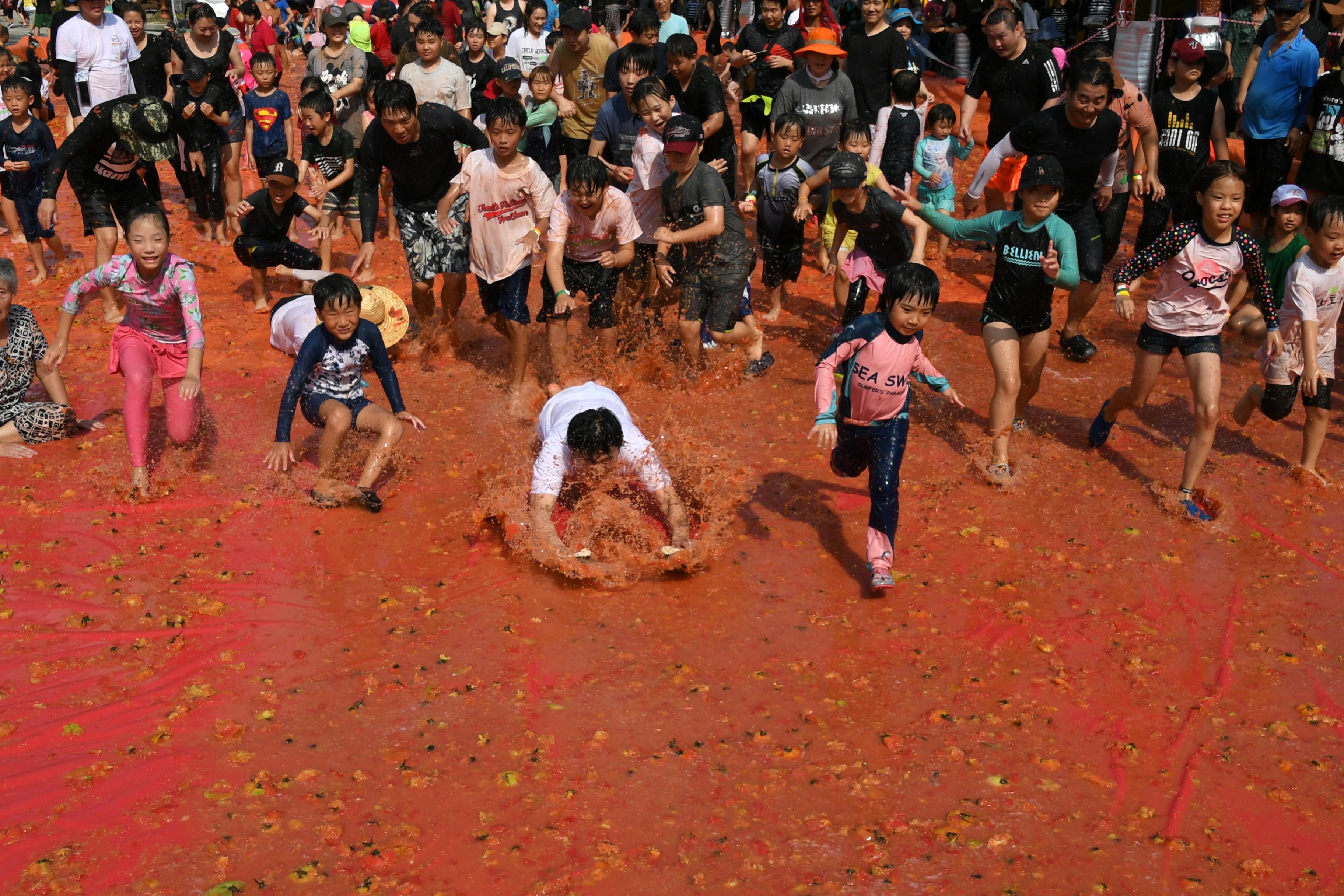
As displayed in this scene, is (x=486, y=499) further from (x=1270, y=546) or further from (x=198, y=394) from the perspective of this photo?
(x=1270, y=546)

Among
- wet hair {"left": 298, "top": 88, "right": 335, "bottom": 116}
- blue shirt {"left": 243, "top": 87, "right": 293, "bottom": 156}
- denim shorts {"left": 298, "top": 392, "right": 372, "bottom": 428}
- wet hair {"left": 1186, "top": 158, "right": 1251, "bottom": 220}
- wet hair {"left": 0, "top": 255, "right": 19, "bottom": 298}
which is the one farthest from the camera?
blue shirt {"left": 243, "top": 87, "right": 293, "bottom": 156}

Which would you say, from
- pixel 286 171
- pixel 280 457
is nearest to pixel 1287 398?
pixel 280 457

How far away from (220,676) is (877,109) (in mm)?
7992

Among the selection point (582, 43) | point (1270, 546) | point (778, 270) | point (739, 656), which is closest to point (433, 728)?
point (739, 656)

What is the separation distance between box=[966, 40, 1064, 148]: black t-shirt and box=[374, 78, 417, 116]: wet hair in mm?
4637

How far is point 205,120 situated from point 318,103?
59.7 inches

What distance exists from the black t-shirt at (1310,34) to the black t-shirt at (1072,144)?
3132 millimetres

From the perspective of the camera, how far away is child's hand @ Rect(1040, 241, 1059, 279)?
656 centimetres

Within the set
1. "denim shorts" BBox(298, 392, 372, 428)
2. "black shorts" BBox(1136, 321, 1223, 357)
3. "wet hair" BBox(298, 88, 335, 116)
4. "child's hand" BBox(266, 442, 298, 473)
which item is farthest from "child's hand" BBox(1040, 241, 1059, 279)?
"wet hair" BBox(298, 88, 335, 116)

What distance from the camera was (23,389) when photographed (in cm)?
720

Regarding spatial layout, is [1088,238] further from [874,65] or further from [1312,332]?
[874,65]

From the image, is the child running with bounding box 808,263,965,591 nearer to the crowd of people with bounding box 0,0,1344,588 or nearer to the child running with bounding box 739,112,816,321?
the crowd of people with bounding box 0,0,1344,588

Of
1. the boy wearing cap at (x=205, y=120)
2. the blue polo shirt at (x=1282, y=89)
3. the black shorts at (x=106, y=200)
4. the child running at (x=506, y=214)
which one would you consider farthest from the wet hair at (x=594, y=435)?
the blue polo shirt at (x=1282, y=89)

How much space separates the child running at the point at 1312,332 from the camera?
640 cm
